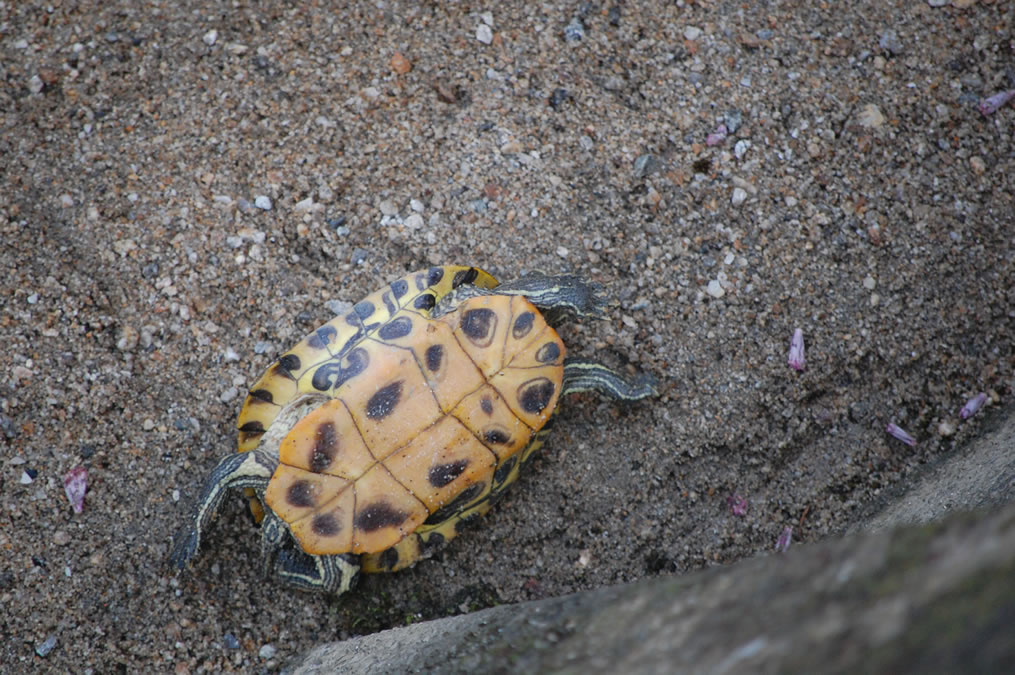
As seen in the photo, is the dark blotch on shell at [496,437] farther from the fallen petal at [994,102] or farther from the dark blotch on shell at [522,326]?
the fallen petal at [994,102]

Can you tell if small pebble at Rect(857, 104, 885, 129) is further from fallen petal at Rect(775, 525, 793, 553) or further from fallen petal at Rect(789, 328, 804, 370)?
fallen petal at Rect(775, 525, 793, 553)

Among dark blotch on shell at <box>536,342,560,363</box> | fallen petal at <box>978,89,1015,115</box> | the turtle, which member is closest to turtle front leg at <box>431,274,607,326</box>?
the turtle

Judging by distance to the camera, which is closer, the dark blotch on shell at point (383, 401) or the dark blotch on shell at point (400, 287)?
the dark blotch on shell at point (383, 401)

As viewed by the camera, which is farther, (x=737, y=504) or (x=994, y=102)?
(x=994, y=102)

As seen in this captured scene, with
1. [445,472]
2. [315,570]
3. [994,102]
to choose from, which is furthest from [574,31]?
[315,570]

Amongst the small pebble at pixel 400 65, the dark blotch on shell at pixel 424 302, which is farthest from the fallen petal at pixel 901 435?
the small pebble at pixel 400 65

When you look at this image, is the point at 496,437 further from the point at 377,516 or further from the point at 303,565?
the point at 303,565
